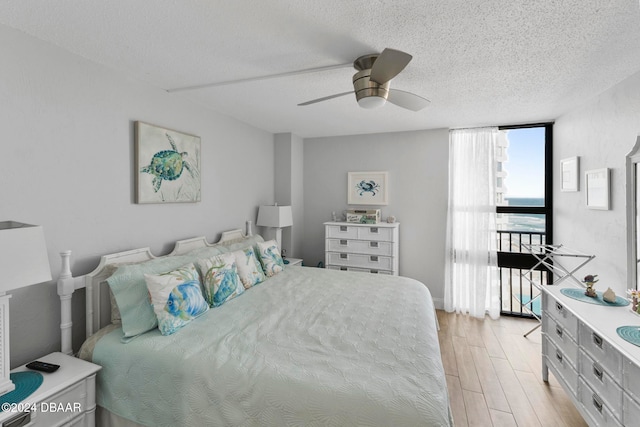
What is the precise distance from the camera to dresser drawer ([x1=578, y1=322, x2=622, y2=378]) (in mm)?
1590

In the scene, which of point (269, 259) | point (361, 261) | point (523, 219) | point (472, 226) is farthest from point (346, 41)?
point (523, 219)

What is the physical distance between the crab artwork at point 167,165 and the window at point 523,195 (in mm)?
3741

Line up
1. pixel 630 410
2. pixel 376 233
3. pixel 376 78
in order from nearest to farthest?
pixel 630 410, pixel 376 78, pixel 376 233

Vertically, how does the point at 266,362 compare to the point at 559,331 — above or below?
above

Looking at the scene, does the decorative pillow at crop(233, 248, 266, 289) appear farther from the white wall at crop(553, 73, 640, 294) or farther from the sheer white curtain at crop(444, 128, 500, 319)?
the white wall at crop(553, 73, 640, 294)

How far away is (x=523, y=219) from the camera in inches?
153

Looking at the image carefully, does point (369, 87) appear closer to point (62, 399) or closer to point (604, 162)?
point (604, 162)

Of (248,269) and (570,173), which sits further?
(570,173)

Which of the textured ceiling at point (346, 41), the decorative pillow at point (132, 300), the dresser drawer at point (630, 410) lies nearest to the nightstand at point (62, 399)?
the decorative pillow at point (132, 300)

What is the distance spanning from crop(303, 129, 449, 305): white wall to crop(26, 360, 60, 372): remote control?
3.50 m

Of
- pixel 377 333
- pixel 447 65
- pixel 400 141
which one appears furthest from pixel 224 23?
pixel 400 141

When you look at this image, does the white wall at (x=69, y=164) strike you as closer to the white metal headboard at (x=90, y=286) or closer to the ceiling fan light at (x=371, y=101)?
the white metal headboard at (x=90, y=286)

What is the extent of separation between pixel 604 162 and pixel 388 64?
89.3 inches

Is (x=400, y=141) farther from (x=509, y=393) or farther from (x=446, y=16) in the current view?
(x=509, y=393)
